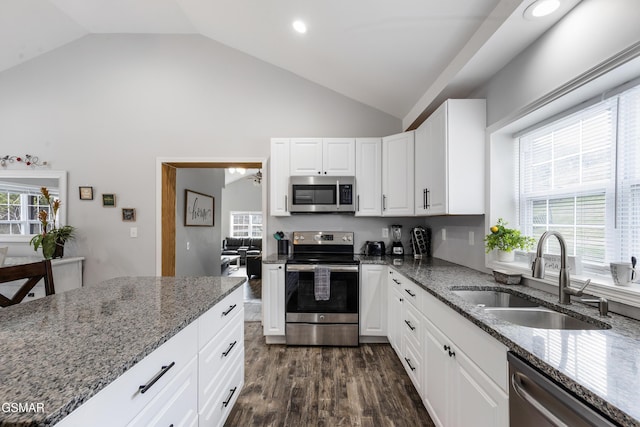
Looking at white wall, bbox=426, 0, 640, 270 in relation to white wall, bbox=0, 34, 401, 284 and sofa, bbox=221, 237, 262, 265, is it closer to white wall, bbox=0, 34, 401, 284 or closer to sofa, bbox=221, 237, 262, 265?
white wall, bbox=0, 34, 401, 284

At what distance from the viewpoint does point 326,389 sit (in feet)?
7.02

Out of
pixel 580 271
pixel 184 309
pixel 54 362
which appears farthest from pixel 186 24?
pixel 580 271

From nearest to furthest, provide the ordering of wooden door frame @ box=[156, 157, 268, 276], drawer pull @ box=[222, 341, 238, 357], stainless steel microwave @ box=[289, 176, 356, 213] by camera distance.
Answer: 1. drawer pull @ box=[222, 341, 238, 357]
2. stainless steel microwave @ box=[289, 176, 356, 213]
3. wooden door frame @ box=[156, 157, 268, 276]

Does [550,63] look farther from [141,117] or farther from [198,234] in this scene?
[198,234]

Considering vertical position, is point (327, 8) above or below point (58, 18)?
below

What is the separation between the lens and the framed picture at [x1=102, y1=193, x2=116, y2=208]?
11.1 feet

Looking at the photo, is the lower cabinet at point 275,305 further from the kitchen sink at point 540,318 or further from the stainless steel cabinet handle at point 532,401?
the stainless steel cabinet handle at point 532,401

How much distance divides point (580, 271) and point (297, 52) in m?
2.95

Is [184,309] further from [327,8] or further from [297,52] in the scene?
[297,52]

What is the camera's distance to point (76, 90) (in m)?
3.42

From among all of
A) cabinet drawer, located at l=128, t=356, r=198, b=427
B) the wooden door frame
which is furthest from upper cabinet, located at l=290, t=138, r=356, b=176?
cabinet drawer, located at l=128, t=356, r=198, b=427

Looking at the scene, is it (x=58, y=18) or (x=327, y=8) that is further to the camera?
(x=58, y=18)

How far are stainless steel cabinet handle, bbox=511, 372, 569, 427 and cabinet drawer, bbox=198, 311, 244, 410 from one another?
1293 millimetres
